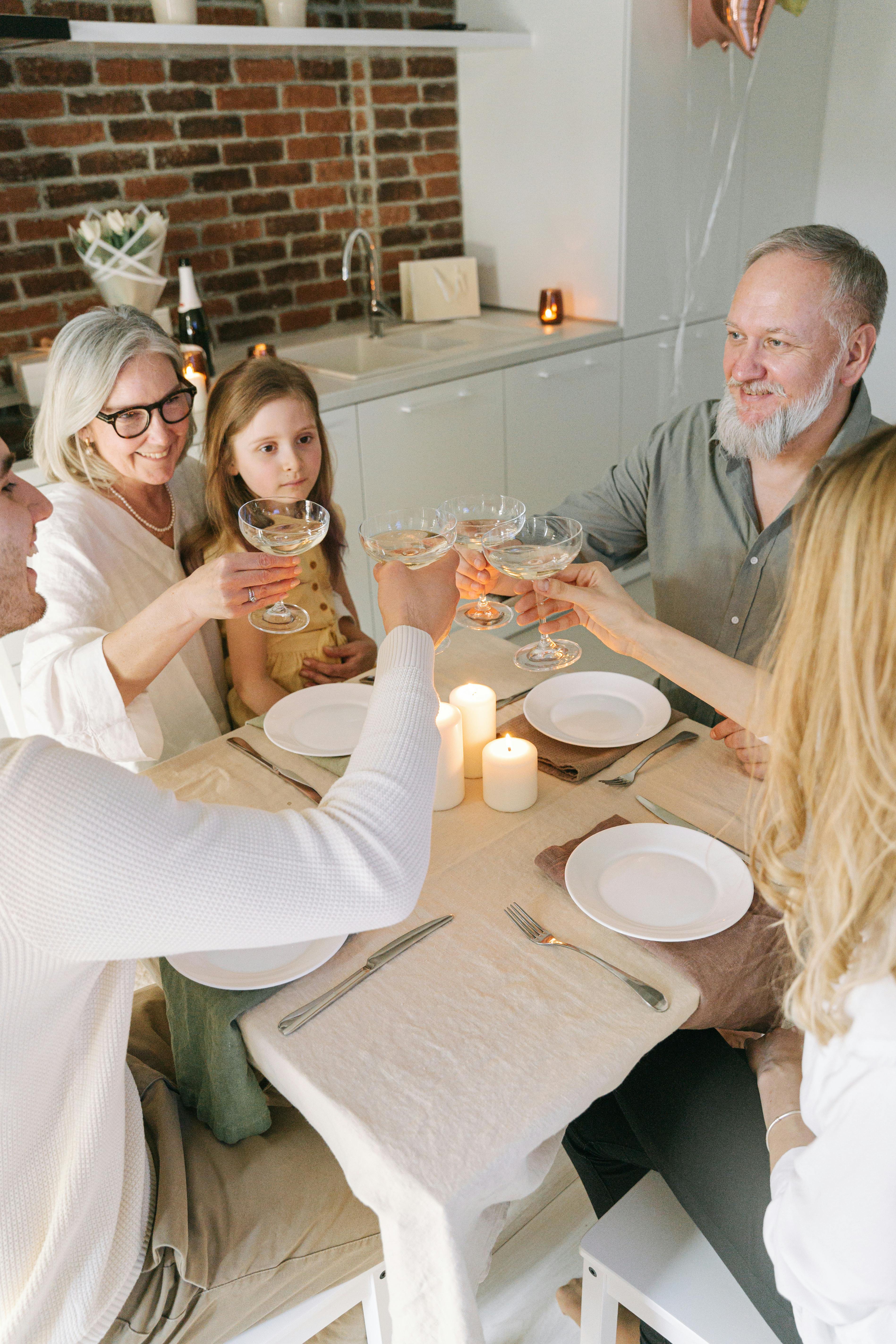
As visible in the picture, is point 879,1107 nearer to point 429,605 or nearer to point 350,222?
point 429,605

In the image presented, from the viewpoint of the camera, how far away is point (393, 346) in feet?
10.9

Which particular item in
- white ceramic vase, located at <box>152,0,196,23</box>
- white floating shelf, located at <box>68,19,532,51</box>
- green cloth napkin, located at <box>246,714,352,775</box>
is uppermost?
white ceramic vase, located at <box>152,0,196,23</box>

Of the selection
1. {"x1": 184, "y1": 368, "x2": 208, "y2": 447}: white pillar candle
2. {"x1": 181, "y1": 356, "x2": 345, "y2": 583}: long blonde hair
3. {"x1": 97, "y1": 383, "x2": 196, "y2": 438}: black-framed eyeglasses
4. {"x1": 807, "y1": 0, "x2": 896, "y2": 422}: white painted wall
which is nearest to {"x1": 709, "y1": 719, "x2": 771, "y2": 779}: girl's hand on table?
{"x1": 181, "y1": 356, "x2": 345, "y2": 583}: long blonde hair

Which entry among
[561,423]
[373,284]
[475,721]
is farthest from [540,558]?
[373,284]

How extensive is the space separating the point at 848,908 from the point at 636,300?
9.63ft

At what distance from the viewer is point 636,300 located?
3312 millimetres

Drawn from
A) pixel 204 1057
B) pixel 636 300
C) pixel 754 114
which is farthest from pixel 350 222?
pixel 204 1057

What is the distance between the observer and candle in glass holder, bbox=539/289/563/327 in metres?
3.33

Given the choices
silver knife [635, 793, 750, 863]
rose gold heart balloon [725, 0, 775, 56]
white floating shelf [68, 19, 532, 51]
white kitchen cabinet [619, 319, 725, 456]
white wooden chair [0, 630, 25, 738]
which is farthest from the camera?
white kitchen cabinet [619, 319, 725, 456]

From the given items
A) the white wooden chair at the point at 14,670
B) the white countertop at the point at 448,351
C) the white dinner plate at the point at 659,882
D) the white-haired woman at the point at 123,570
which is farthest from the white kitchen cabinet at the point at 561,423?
the white dinner plate at the point at 659,882

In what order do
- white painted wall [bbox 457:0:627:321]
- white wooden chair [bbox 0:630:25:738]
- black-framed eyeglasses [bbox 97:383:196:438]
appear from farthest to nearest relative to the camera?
white painted wall [bbox 457:0:627:321], white wooden chair [bbox 0:630:25:738], black-framed eyeglasses [bbox 97:383:196:438]

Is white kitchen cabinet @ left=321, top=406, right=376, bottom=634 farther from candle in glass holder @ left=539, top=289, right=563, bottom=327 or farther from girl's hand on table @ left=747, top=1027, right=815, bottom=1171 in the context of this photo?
girl's hand on table @ left=747, top=1027, right=815, bottom=1171

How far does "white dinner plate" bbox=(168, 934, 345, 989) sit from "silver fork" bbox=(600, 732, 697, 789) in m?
0.43

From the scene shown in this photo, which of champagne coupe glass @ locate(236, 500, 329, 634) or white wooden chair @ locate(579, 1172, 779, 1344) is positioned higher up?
champagne coupe glass @ locate(236, 500, 329, 634)
